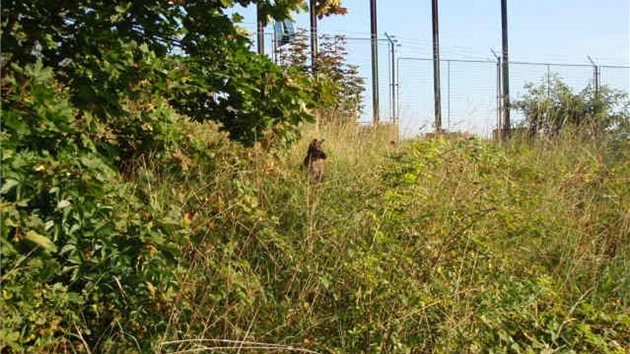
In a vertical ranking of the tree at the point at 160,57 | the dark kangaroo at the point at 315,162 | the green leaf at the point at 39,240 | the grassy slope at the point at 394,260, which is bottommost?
the grassy slope at the point at 394,260

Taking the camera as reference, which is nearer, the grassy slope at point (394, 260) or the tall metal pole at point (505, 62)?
the grassy slope at point (394, 260)

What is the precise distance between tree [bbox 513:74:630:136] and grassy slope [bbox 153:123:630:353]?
2.36 meters

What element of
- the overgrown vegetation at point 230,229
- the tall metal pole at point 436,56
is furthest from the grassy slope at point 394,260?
the tall metal pole at point 436,56

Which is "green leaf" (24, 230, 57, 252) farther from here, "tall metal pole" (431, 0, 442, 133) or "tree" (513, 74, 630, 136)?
"tall metal pole" (431, 0, 442, 133)

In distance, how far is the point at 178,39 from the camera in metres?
3.58

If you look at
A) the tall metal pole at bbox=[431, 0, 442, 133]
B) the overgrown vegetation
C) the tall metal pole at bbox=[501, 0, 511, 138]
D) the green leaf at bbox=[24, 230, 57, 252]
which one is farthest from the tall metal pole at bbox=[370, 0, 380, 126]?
the green leaf at bbox=[24, 230, 57, 252]

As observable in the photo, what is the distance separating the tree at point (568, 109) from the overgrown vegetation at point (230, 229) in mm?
2424

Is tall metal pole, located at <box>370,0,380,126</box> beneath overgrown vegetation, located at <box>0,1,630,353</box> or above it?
above

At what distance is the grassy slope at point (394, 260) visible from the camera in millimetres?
2754

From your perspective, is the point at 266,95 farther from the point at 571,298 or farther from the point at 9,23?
the point at 571,298

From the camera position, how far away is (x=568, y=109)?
7.71 metres

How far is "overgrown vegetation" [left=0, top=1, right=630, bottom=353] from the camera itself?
8.14 feet

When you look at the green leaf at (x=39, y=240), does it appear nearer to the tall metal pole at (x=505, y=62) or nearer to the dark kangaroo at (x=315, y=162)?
the dark kangaroo at (x=315, y=162)

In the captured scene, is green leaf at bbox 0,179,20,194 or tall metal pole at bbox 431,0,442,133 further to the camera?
tall metal pole at bbox 431,0,442,133
